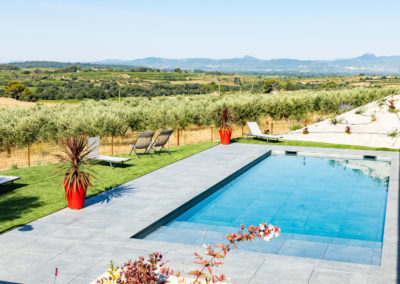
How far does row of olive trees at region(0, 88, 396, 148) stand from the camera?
1892 centimetres

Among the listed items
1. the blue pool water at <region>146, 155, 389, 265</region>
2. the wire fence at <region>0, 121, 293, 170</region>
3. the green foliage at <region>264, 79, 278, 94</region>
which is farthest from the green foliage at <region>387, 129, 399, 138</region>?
the green foliage at <region>264, 79, 278, 94</region>

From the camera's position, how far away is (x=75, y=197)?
25.2 feet

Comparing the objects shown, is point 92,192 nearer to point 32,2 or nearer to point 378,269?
point 378,269

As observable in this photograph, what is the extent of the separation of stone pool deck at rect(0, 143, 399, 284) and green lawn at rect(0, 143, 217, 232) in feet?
1.41

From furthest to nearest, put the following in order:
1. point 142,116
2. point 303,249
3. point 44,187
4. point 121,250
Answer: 1. point 142,116
2. point 44,187
3. point 303,249
4. point 121,250

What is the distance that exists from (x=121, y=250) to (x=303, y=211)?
4.47 metres

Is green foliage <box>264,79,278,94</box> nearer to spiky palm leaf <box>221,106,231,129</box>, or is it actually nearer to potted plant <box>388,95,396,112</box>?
potted plant <box>388,95,396,112</box>

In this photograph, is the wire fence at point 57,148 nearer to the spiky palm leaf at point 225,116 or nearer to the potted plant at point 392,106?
the spiky palm leaf at point 225,116

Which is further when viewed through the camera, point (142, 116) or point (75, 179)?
point (142, 116)

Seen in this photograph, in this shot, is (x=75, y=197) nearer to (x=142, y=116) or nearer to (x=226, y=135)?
(x=226, y=135)

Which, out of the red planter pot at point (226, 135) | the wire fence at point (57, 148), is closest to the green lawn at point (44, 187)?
the wire fence at point (57, 148)

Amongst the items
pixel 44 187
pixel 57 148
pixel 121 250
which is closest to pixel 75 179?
pixel 121 250

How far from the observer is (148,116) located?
77.1 feet

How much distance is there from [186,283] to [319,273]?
6.06ft
